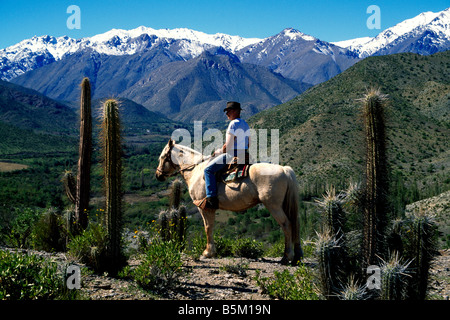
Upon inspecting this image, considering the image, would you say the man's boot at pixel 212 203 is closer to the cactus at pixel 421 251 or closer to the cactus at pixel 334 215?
the cactus at pixel 334 215

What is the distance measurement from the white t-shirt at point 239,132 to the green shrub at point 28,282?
13.7ft

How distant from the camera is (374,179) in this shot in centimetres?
536

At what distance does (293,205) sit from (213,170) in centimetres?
188

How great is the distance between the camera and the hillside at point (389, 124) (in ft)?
130

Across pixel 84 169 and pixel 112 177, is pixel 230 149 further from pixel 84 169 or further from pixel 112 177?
pixel 84 169

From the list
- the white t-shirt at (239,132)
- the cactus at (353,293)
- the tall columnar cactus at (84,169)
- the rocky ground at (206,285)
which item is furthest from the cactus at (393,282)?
the tall columnar cactus at (84,169)

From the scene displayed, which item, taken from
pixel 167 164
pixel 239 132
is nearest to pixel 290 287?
pixel 239 132

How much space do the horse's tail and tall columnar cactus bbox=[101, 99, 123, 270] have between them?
11.0ft

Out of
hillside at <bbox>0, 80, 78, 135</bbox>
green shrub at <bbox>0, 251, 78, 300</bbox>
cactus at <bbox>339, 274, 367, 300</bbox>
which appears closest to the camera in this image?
cactus at <bbox>339, 274, 367, 300</bbox>

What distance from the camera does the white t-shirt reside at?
7676mm

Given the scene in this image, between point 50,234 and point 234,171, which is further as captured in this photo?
point 50,234

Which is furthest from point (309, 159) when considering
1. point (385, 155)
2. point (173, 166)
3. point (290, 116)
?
point (385, 155)

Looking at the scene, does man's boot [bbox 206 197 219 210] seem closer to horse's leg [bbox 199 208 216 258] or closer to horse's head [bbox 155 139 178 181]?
horse's leg [bbox 199 208 216 258]

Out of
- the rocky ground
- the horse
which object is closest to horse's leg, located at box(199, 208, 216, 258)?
the horse
